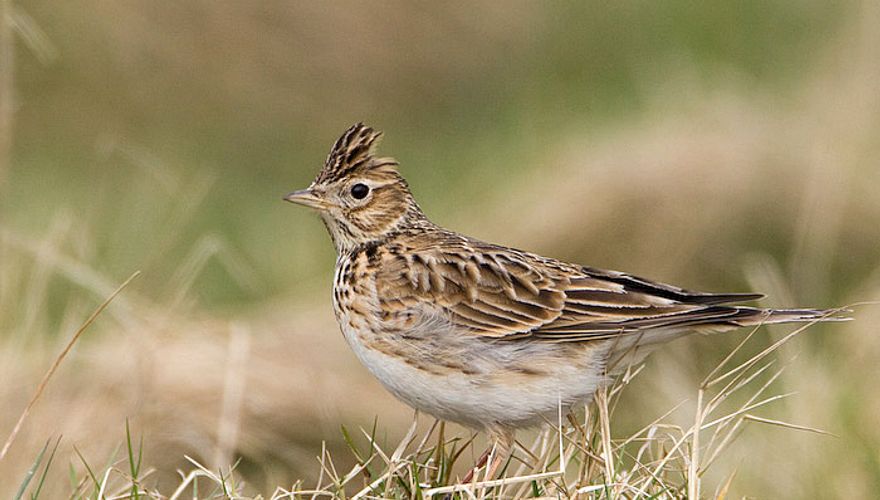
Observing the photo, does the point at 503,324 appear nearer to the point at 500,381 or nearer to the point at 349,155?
the point at 500,381

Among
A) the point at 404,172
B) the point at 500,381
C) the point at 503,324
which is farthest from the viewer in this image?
the point at 404,172

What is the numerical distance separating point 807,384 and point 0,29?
4.08 m

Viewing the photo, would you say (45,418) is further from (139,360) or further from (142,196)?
(142,196)

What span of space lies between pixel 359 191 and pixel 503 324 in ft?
3.21

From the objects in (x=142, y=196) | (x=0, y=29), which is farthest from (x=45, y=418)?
(x=142, y=196)

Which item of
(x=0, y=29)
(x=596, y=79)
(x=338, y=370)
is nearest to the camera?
(x=0, y=29)

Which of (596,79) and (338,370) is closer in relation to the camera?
(338,370)

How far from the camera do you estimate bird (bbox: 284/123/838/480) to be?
5.58 m

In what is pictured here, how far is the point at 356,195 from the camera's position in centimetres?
641

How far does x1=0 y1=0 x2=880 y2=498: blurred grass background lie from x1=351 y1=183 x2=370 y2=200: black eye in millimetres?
1074

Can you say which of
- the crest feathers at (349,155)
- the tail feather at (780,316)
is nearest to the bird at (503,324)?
the tail feather at (780,316)

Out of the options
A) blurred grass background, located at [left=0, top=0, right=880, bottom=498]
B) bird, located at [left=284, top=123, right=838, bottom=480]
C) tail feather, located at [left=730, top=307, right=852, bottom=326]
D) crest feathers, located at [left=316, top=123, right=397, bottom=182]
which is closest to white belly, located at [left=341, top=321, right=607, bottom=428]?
bird, located at [left=284, top=123, right=838, bottom=480]

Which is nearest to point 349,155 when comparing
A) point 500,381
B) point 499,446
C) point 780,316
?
point 500,381

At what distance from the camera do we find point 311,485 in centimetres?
820
